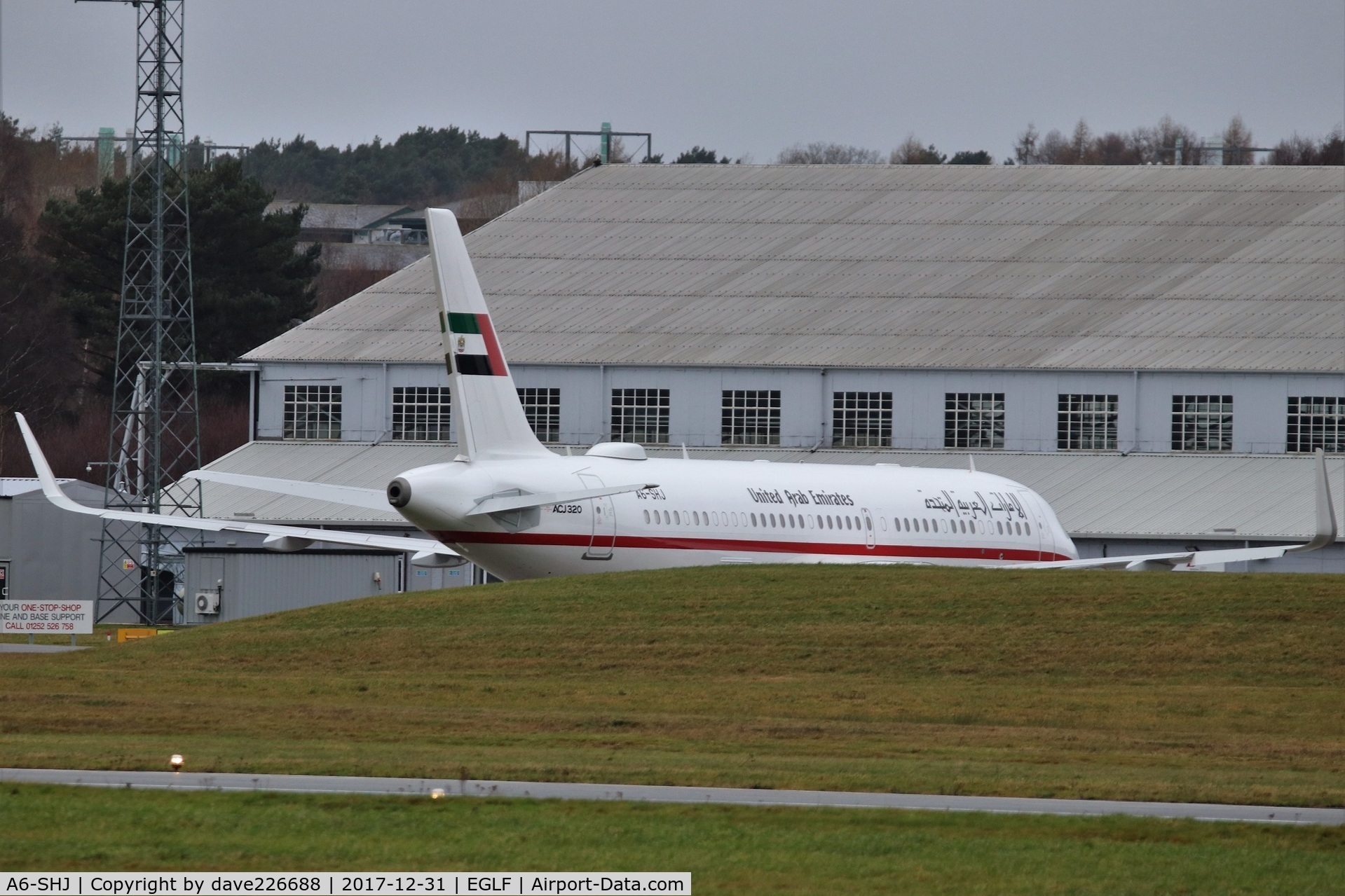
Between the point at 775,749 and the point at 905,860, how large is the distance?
7.78m

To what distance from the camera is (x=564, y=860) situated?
45.3ft

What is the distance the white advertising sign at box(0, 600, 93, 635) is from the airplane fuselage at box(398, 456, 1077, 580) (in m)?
15.0

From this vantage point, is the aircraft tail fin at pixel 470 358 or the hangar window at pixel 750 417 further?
the hangar window at pixel 750 417

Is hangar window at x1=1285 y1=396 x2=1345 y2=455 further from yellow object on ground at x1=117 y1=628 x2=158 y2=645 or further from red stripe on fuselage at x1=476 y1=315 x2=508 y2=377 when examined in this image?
yellow object on ground at x1=117 y1=628 x2=158 y2=645

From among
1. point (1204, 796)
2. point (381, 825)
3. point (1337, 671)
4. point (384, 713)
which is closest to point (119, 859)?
point (381, 825)

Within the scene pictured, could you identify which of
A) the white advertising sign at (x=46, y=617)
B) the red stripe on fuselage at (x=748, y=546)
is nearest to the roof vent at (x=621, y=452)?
the red stripe on fuselage at (x=748, y=546)

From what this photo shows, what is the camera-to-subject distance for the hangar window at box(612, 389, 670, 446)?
213ft

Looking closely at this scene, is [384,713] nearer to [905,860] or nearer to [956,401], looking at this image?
[905,860]

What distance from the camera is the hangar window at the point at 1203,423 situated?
200ft

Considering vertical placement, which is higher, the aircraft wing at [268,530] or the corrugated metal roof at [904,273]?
the corrugated metal roof at [904,273]

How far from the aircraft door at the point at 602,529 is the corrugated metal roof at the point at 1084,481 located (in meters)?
17.7

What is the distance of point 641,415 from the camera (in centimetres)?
6506

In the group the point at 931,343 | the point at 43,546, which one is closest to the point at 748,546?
the point at 931,343

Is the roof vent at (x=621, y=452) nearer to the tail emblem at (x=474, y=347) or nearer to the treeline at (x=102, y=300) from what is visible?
the tail emblem at (x=474, y=347)
